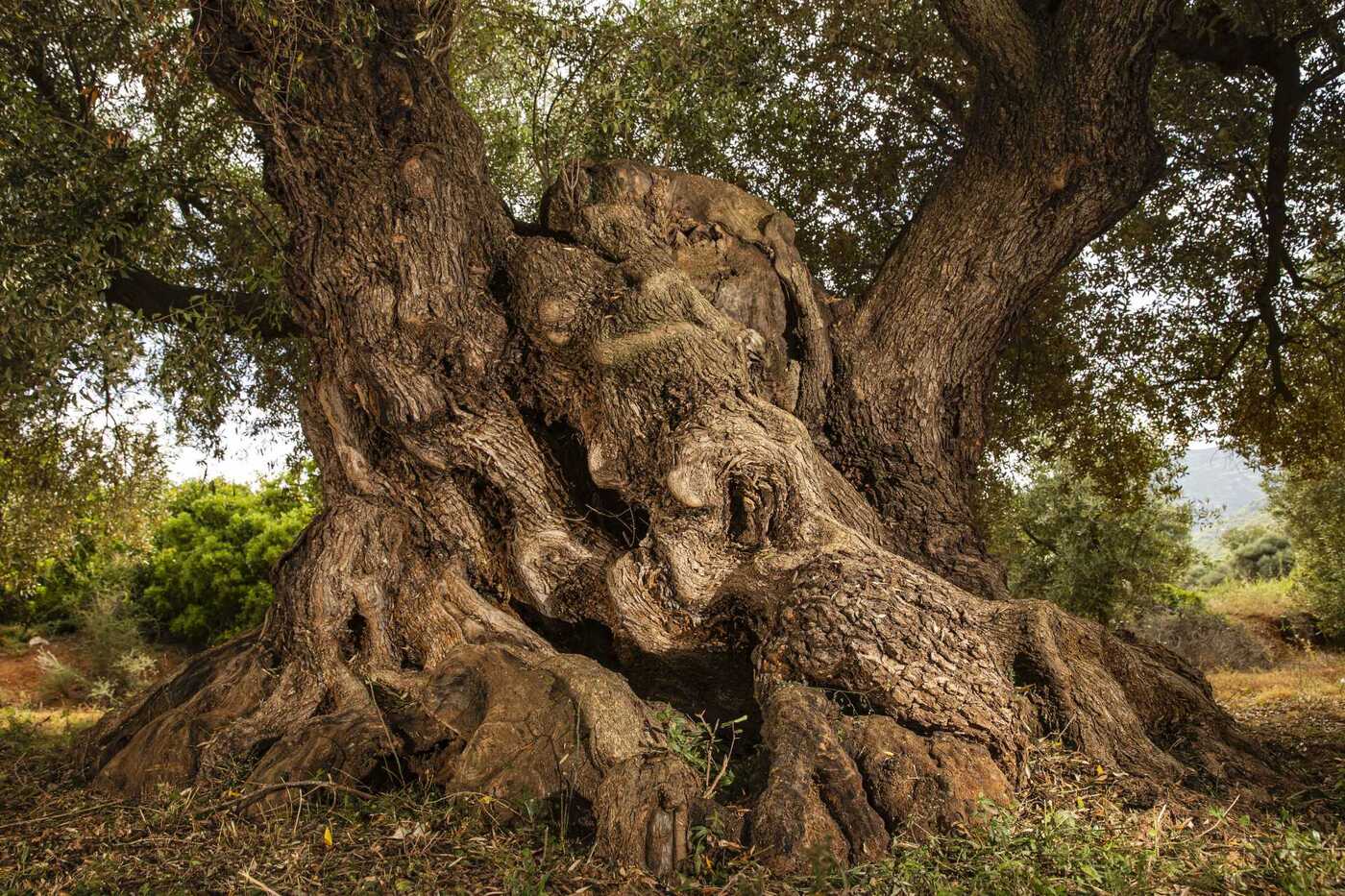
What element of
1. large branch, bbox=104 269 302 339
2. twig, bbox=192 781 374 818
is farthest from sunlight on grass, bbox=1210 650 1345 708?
large branch, bbox=104 269 302 339

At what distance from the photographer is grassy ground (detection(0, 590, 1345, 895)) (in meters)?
3.52

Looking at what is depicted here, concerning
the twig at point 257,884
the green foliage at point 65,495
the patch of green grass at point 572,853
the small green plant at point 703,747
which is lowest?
the twig at point 257,884

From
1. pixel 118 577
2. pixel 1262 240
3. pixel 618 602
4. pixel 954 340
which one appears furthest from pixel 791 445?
pixel 118 577

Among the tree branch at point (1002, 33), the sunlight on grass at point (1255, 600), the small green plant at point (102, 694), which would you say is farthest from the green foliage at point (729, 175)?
the sunlight on grass at point (1255, 600)

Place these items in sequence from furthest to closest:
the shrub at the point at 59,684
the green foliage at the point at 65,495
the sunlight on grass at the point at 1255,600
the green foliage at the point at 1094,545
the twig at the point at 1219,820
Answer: the sunlight on grass at the point at 1255,600 < the green foliage at the point at 1094,545 < the shrub at the point at 59,684 < the green foliage at the point at 65,495 < the twig at the point at 1219,820

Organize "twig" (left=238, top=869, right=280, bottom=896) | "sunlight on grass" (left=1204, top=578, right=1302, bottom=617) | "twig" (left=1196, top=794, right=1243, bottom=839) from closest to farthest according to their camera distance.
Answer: "twig" (left=238, top=869, right=280, bottom=896) < "twig" (left=1196, top=794, right=1243, bottom=839) < "sunlight on grass" (left=1204, top=578, right=1302, bottom=617)

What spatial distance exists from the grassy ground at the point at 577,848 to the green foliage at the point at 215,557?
33.0ft

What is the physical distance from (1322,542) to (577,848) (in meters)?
18.8

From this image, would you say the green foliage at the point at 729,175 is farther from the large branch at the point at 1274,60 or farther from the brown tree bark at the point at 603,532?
the brown tree bark at the point at 603,532

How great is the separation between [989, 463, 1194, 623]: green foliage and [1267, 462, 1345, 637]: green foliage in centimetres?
210

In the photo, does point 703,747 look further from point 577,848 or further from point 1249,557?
point 1249,557

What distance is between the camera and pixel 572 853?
3855 millimetres

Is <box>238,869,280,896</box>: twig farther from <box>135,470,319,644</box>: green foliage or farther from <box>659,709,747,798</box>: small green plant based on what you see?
<box>135,470,319,644</box>: green foliage

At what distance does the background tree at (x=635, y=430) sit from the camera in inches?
182
